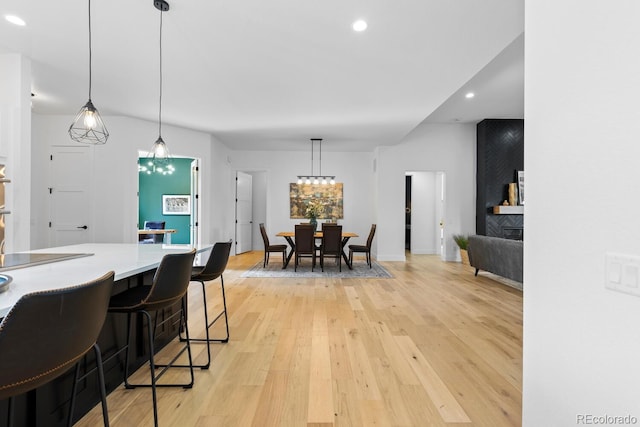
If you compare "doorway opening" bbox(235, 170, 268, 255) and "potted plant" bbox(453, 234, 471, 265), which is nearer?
"potted plant" bbox(453, 234, 471, 265)

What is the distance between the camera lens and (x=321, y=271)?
6.36m

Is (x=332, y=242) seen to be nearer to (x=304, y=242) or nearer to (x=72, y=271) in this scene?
(x=304, y=242)

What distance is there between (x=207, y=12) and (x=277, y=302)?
126 inches

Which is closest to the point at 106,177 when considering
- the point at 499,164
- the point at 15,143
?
the point at 15,143

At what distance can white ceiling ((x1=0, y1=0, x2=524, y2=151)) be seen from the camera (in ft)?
9.05

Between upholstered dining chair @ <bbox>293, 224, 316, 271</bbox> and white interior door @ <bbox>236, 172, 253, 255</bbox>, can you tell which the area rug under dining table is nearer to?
upholstered dining chair @ <bbox>293, 224, 316, 271</bbox>

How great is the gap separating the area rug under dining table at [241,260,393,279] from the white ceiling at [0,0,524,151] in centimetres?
282

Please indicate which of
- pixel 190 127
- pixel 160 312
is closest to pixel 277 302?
pixel 160 312
